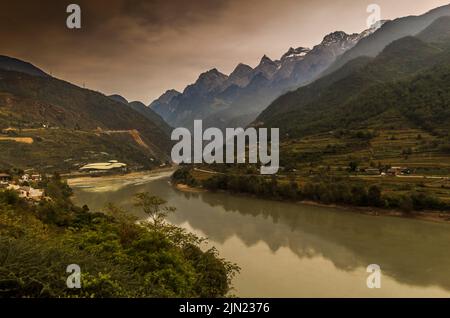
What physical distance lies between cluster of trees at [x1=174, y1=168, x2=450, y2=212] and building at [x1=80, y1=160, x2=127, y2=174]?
136 ft

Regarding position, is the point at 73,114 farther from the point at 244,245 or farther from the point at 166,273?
the point at 166,273

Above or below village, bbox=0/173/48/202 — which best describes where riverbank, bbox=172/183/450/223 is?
below

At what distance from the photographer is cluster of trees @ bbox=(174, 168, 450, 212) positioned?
38.8 metres

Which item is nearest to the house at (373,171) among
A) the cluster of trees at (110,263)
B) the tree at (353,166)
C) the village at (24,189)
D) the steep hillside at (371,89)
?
the tree at (353,166)

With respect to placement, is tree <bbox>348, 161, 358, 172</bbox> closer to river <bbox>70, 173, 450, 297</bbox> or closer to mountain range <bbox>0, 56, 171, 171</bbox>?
river <bbox>70, 173, 450, 297</bbox>

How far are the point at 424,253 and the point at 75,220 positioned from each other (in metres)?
24.1

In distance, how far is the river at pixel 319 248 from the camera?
20.0 meters

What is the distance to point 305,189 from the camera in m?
48.7

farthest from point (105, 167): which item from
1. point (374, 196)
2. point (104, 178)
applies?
point (374, 196)

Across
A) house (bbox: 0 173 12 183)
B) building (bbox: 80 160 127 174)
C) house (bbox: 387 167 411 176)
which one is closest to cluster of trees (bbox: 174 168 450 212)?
house (bbox: 387 167 411 176)

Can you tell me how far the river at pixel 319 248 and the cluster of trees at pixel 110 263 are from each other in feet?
12.7

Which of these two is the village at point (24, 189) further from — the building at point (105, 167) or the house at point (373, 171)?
the building at point (105, 167)

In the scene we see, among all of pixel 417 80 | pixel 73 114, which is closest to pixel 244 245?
pixel 417 80
